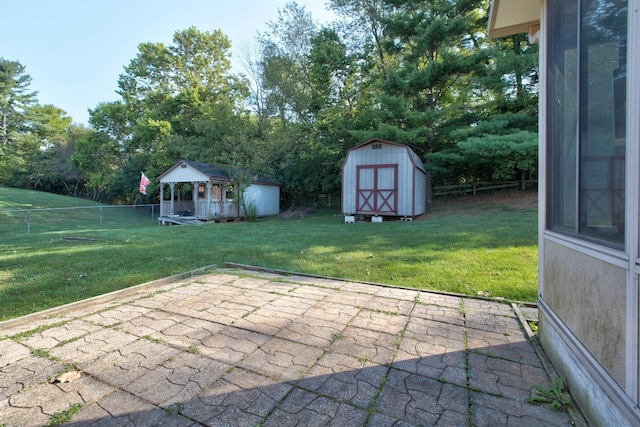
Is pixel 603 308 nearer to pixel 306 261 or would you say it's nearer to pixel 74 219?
pixel 306 261

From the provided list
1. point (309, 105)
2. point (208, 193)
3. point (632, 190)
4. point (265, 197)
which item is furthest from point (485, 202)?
point (632, 190)

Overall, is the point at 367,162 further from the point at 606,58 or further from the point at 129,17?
the point at 606,58

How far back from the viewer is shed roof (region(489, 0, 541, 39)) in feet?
8.96

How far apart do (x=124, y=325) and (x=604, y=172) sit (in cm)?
346

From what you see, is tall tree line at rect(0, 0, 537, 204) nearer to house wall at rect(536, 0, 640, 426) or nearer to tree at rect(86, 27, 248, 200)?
tree at rect(86, 27, 248, 200)

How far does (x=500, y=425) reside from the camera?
1507 millimetres

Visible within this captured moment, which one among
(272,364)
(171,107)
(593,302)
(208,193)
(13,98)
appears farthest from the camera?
(13,98)

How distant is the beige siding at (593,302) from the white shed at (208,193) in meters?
14.5

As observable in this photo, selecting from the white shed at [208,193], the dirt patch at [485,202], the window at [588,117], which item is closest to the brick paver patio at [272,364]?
the window at [588,117]

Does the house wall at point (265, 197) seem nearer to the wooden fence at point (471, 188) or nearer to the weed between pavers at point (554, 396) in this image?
the wooden fence at point (471, 188)

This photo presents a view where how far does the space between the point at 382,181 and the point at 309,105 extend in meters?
9.12

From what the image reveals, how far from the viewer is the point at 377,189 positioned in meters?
12.1

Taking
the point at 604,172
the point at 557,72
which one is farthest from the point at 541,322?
the point at 557,72

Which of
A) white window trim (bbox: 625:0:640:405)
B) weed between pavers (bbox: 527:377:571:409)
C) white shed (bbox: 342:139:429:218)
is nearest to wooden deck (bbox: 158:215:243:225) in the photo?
white shed (bbox: 342:139:429:218)
